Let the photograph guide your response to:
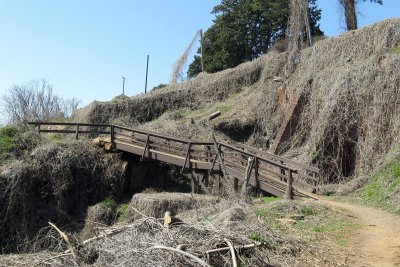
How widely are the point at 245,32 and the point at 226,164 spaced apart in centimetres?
2780

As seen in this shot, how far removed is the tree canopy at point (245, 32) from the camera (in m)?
41.5

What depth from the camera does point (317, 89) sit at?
21281 millimetres

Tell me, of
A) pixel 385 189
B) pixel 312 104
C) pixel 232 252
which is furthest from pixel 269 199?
pixel 312 104

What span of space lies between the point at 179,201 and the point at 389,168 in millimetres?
6320

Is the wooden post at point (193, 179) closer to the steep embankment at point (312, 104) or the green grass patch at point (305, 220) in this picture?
the steep embankment at point (312, 104)

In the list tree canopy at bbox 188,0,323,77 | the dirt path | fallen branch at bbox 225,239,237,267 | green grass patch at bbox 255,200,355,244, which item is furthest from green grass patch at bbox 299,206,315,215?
tree canopy at bbox 188,0,323,77

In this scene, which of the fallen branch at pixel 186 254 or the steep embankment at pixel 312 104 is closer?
the fallen branch at pixel 186 254

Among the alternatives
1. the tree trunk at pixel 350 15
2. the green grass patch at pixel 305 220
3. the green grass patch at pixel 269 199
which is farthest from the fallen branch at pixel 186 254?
the tree trunk at pixel 350 15

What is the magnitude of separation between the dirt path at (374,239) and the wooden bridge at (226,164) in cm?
247

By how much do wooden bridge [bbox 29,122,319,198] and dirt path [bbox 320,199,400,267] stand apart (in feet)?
8.12

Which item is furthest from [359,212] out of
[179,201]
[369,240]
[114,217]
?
[114,217]

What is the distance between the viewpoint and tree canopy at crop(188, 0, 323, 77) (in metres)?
41.5

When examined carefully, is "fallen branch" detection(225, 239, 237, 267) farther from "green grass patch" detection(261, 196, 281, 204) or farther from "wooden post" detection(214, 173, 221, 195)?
"wooden post" detection(214, 173, 221, 195)

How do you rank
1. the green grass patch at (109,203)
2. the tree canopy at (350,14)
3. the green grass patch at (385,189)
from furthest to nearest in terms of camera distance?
the tree canopy at (350,14) → the green grass patch at (109,203) → the green grass patch at (385,189)
